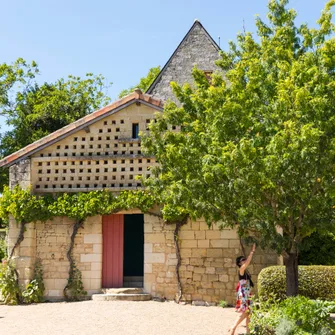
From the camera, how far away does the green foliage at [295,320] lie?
706 centimetres

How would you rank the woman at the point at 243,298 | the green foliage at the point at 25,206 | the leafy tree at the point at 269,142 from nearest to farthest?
1. the leafy tree at the point at 269,142
2. the woman at the point at 243,298
3. the green foliage at the point at 25,206

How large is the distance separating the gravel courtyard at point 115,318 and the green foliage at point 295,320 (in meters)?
1.45

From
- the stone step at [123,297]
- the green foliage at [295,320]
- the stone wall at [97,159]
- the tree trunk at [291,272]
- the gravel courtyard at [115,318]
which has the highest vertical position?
the stone wall at [97,159]

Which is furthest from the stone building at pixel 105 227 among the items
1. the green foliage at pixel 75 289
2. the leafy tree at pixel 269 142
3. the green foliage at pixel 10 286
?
the leafy tree at pixel 269 142

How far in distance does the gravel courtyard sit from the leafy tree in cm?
201

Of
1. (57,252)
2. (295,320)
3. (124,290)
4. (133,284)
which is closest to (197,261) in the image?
(124,290)

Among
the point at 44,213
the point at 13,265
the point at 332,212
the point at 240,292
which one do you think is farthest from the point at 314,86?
the point at 13,265

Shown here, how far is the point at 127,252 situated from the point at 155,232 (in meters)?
4.03

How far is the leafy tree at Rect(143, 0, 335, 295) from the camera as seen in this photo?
311 inches

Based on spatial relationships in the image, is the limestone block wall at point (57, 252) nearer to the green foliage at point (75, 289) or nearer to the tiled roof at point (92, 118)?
the green foliage at point (75, 289)

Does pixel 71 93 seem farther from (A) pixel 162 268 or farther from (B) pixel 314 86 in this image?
(B) pixel 314 86

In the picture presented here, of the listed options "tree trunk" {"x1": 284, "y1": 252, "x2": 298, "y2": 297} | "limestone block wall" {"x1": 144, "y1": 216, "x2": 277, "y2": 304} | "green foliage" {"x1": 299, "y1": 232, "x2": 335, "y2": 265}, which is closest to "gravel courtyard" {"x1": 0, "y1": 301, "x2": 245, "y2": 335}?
"limestone block wall" {"x1": 144, "y1": 216, "x2": 277, "y2": 304}

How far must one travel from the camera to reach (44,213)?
43.3 feet

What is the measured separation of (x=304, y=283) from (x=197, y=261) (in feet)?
8.75
